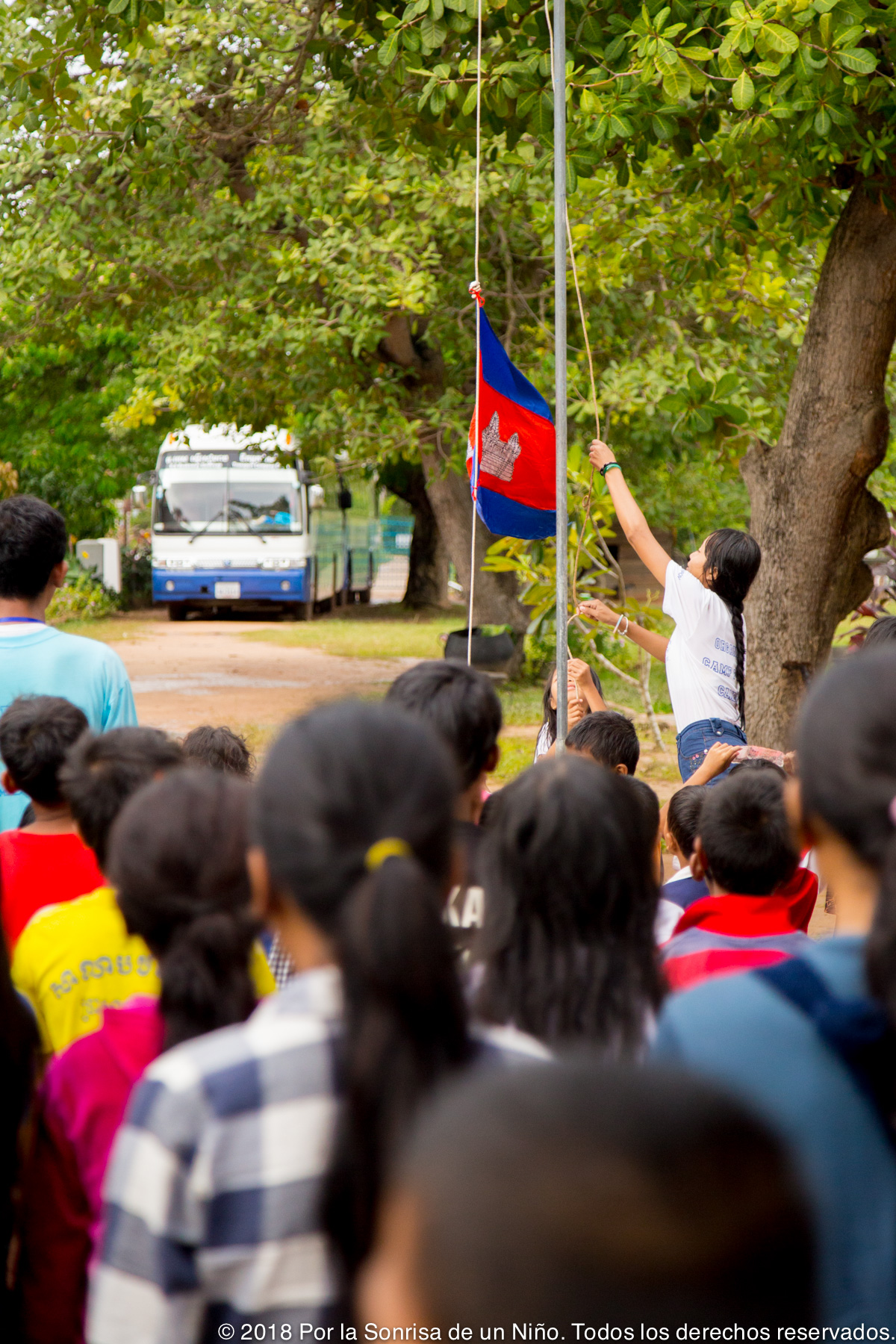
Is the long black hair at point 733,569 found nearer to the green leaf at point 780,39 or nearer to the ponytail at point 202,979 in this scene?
the green leaf at point 780,39

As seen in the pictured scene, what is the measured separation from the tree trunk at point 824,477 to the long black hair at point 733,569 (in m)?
2.04

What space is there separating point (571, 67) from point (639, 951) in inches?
180

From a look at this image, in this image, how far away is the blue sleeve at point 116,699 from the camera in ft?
10.6

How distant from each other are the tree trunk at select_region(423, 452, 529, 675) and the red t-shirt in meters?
10.3

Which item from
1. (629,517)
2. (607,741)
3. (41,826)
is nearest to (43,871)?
(41,826)

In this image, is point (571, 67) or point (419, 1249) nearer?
point (419, 1249)

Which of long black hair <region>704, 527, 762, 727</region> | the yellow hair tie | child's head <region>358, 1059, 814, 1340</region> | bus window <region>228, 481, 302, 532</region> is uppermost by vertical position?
bus window <region>228, 481, 302, 532</region>

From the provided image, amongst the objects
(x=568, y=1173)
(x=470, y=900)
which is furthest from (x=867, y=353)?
(x=568, y=1173)

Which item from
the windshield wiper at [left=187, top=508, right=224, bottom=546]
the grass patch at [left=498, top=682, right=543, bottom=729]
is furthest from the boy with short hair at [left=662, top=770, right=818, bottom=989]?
the windshield wiper at [left=187, top=508, right=224, bottom=546]

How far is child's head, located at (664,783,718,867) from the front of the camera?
335 centimetres

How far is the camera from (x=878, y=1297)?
138 centimetres

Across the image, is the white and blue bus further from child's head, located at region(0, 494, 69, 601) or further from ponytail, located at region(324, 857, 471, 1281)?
ponytail, located at region(324, 857, 471, 1281)

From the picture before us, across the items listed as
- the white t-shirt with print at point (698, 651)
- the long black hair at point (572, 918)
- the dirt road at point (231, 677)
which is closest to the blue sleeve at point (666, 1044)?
the long black hair at point (572, 918)

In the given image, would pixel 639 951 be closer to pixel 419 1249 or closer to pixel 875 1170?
pixel 875 1170
